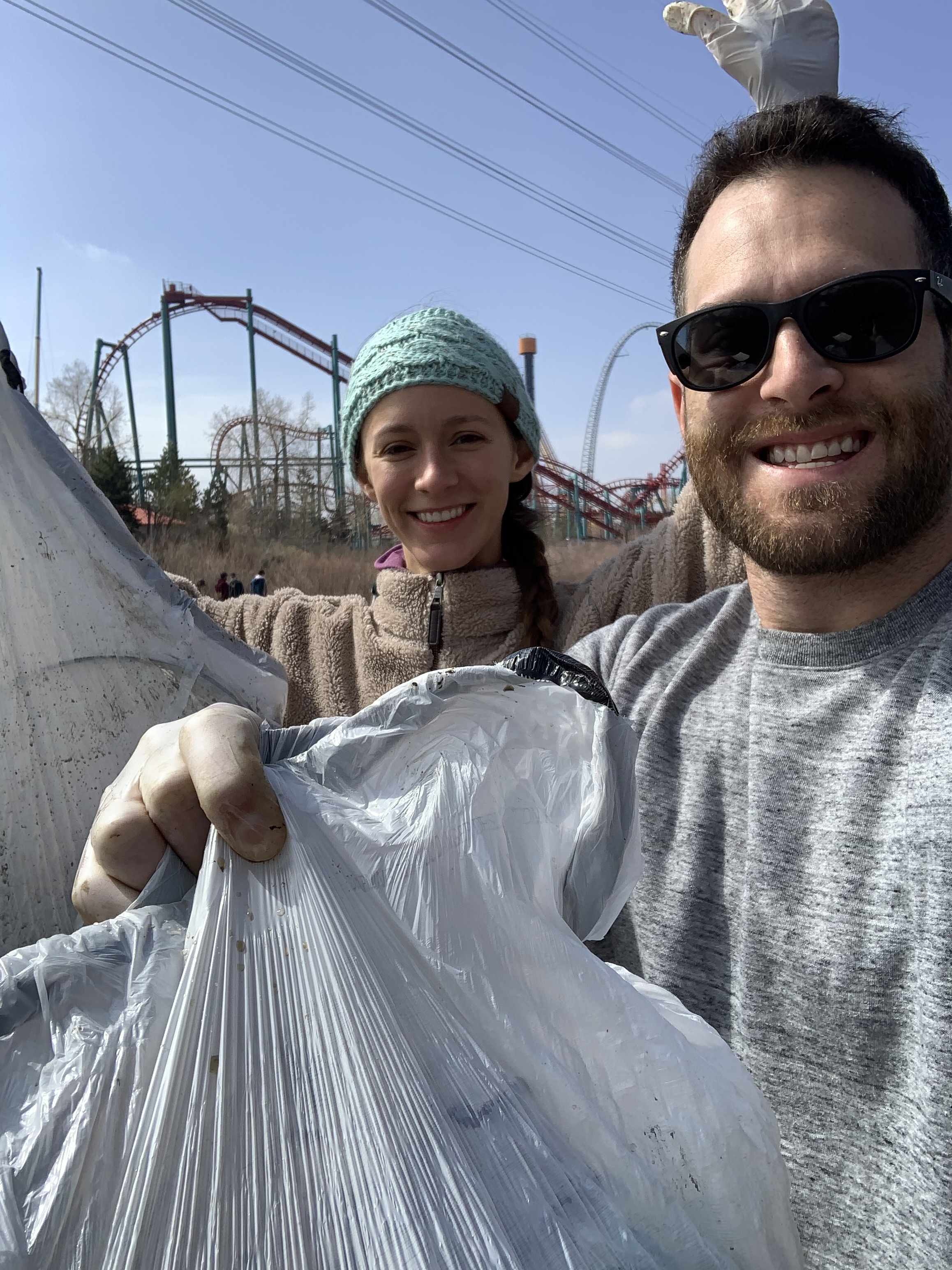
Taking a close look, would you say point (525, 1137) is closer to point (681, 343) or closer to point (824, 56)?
point (681, 343)

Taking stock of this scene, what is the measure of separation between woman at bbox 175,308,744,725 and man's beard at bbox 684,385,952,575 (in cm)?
61

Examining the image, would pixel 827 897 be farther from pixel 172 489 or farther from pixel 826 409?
pixel 172 489

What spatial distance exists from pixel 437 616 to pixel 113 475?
11.8 metres

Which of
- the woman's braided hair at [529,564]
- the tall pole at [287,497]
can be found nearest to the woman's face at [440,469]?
the woman's braided hair at [529,564]

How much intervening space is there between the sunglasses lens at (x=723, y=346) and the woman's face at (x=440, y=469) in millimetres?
523

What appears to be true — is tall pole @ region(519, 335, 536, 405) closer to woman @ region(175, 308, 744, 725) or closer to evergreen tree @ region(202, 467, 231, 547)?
evergreen tree @ region(202, 467, 231, 547)

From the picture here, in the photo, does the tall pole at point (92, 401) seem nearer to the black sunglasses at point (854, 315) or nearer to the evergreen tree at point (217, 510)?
the evergreen tree at point (217, 510)

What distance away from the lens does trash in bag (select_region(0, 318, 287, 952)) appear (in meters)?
1.03

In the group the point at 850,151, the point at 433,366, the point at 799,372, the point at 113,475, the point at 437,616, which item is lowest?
the point at 437,616

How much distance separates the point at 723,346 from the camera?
3.95 ft

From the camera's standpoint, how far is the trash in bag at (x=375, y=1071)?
A: 54cm

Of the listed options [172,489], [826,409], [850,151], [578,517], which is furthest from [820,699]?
[578,517]

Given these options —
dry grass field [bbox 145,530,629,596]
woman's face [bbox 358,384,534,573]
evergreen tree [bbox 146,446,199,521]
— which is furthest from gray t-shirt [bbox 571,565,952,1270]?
evergreen tree [bbox 146,446,199,521]

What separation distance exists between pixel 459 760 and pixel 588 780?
146 mm
